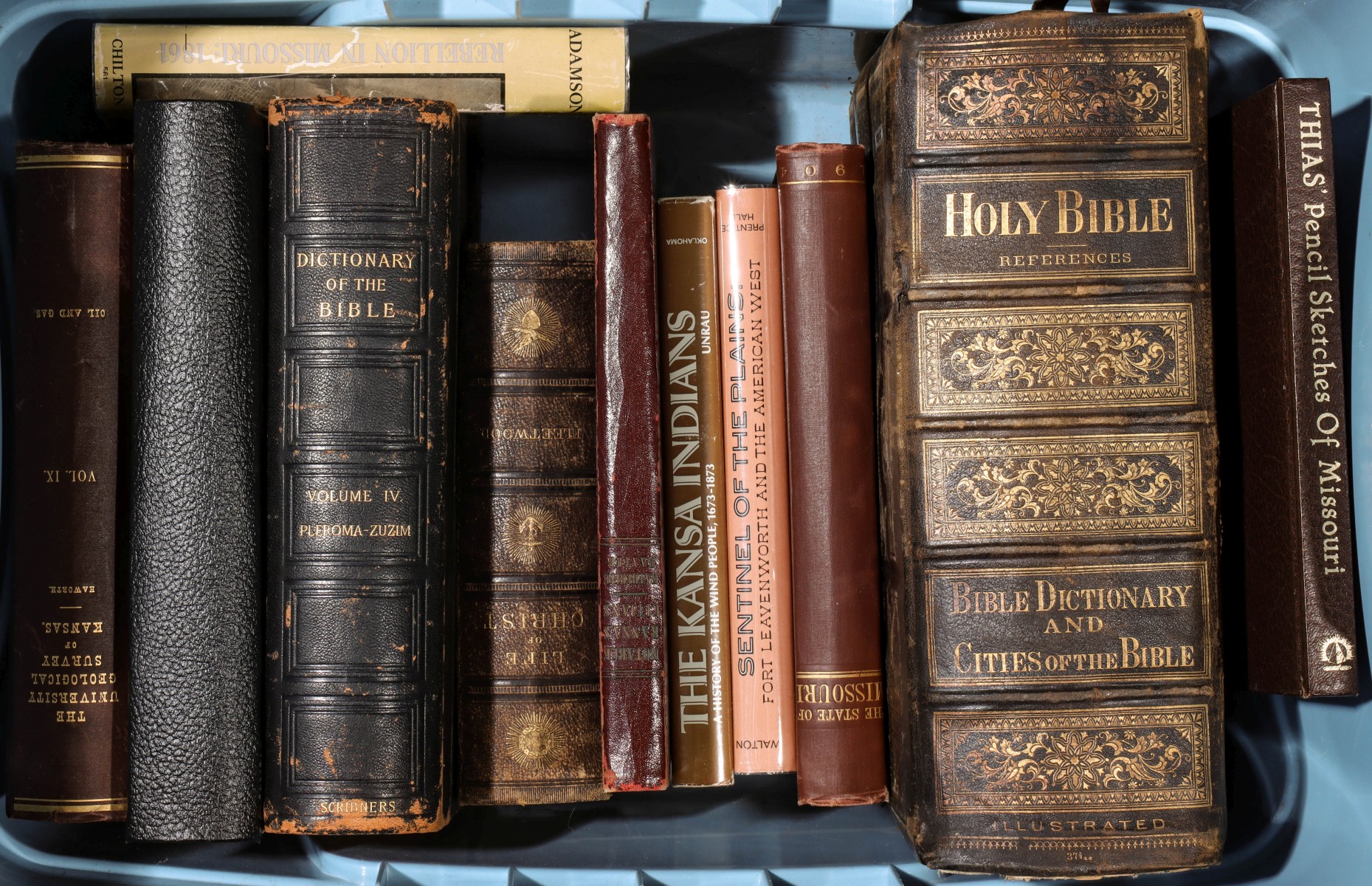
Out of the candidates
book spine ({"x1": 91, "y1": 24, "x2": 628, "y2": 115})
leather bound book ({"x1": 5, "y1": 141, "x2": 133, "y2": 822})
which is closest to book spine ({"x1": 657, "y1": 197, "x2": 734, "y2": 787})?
book spine ({"x1": 91, "y1": 24, "x2": 628, "y2": 115})

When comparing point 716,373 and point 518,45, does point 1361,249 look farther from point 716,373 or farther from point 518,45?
point 518,45

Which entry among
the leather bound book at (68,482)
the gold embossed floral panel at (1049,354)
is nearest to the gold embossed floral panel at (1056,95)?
the gold embossed floral panel at (1049,354)

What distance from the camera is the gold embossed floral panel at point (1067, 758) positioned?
0.67m

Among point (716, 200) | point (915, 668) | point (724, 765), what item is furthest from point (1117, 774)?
point (716, 200)

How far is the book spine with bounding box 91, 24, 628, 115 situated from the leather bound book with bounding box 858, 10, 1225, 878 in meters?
0.27

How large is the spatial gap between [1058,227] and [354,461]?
58cm

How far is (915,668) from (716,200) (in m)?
0.42

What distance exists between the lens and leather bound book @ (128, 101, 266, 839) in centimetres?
66

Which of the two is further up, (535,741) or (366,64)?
(366,64)

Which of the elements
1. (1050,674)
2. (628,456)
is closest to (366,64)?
(628,456)

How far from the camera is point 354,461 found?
2.19ft

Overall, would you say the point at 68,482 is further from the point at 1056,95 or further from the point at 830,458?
the point at 1056,95

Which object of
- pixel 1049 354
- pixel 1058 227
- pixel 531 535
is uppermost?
pixel 1058 227

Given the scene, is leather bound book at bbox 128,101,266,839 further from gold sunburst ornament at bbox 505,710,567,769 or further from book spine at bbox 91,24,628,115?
gold sunburst ornament at bbox 505,710,567,769
